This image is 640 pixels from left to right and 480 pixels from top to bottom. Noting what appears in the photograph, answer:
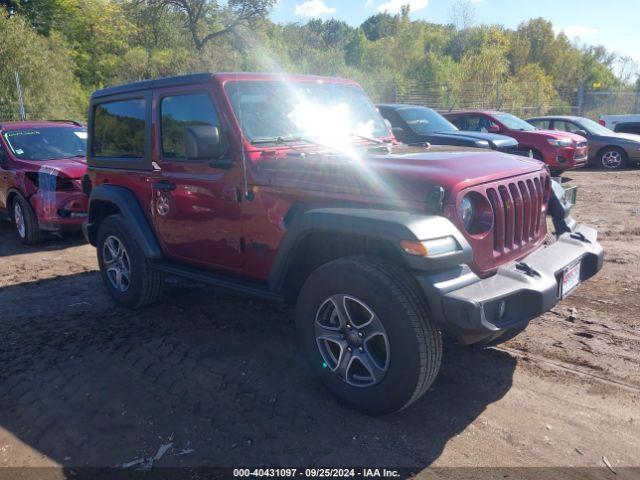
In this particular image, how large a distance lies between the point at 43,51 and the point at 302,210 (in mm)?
20085

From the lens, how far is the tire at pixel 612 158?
1436 cm

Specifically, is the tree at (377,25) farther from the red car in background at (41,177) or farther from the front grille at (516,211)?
the front grille at (516,211)

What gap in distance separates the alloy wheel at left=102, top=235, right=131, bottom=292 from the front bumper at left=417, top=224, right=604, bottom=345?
126 inches

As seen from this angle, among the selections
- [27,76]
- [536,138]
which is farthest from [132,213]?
[27,76]

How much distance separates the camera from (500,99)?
26.5 meters

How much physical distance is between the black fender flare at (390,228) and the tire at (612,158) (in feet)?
44.3

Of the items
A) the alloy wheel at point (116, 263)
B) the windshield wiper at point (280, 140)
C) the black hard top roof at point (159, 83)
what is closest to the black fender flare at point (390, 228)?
the windshield wiper at point (280, 140)

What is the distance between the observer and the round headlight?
3.11 m

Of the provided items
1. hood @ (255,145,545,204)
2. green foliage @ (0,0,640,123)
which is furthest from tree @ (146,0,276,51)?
hood @ (255,145,545,204)

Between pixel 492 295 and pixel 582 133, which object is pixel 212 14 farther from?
pixel 492 295

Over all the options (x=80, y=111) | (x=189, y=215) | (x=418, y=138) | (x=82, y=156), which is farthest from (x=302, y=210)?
(x=80, y=111)

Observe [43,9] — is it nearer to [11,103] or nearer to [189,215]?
[11,103]

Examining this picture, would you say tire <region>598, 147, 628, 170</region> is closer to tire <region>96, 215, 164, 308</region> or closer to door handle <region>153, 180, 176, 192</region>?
tire <region>96, 215, 164, 308</region>

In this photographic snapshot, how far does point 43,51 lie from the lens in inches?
779
